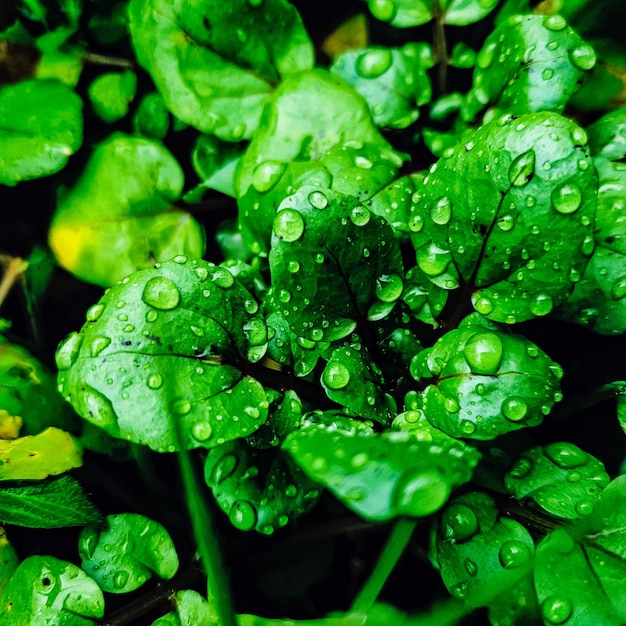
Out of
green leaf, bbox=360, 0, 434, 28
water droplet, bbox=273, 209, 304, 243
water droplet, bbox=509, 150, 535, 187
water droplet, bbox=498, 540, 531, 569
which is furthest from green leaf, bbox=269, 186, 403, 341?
green leaf, bbox=360, 0, 434, 28

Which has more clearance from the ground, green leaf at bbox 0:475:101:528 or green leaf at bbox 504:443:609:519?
green leaf at bbox 504:443:609:519

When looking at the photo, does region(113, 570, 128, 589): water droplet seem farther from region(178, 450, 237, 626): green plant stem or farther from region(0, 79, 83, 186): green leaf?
region(0, 79, 83, 186): green leaf

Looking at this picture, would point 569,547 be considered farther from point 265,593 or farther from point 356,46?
point 356,46

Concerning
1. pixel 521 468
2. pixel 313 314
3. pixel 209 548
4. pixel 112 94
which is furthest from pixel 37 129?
pixel 521 468

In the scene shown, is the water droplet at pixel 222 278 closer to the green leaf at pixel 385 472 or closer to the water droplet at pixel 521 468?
the green leaf at pixel 385 472

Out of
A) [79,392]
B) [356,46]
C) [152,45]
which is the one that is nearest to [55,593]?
[79,392]

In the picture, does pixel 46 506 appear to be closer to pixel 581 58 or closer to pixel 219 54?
pixel 219 54

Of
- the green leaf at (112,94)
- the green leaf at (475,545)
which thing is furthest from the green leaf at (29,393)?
the green leaf at (475,545)
